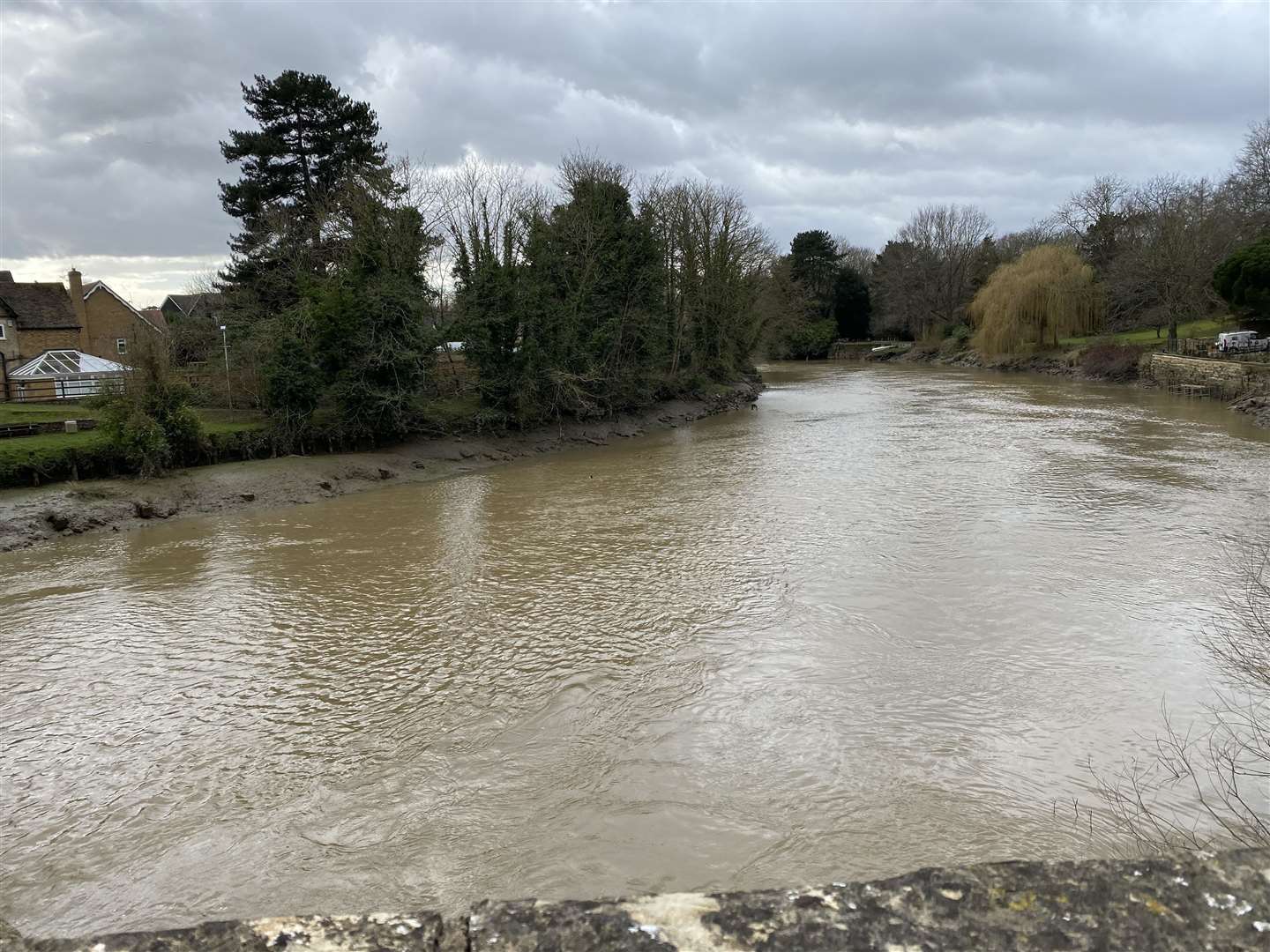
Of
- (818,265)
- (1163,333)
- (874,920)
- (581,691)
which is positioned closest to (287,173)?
(581,691)

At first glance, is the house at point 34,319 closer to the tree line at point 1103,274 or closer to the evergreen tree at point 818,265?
the tree line at point 1103,274

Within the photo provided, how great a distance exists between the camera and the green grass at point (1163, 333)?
49438mm

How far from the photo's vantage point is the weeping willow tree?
52375 mm

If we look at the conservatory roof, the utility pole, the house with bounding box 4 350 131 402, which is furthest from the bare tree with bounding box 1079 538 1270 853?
the conservatory roof

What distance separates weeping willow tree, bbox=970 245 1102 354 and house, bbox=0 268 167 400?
48793 mm

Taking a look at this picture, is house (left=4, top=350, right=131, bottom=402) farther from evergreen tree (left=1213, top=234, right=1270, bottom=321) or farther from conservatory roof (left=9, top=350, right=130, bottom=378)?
evergreen tree (left=1213, top=234, right=1270, bottom=321)

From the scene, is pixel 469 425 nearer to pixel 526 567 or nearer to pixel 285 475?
pixel 285 475

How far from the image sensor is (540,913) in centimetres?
193

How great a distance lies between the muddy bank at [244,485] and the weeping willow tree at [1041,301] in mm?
35923

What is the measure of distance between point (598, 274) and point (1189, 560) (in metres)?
24.4

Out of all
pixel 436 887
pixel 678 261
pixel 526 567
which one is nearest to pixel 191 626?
pixel 526 567

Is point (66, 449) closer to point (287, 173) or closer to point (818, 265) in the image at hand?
point (287, 173)

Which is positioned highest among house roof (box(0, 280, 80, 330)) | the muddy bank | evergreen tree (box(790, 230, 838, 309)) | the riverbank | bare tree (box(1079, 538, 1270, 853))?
evergreen tree (box(790, 230, 838, 309))

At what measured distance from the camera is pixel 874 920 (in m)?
1.84
